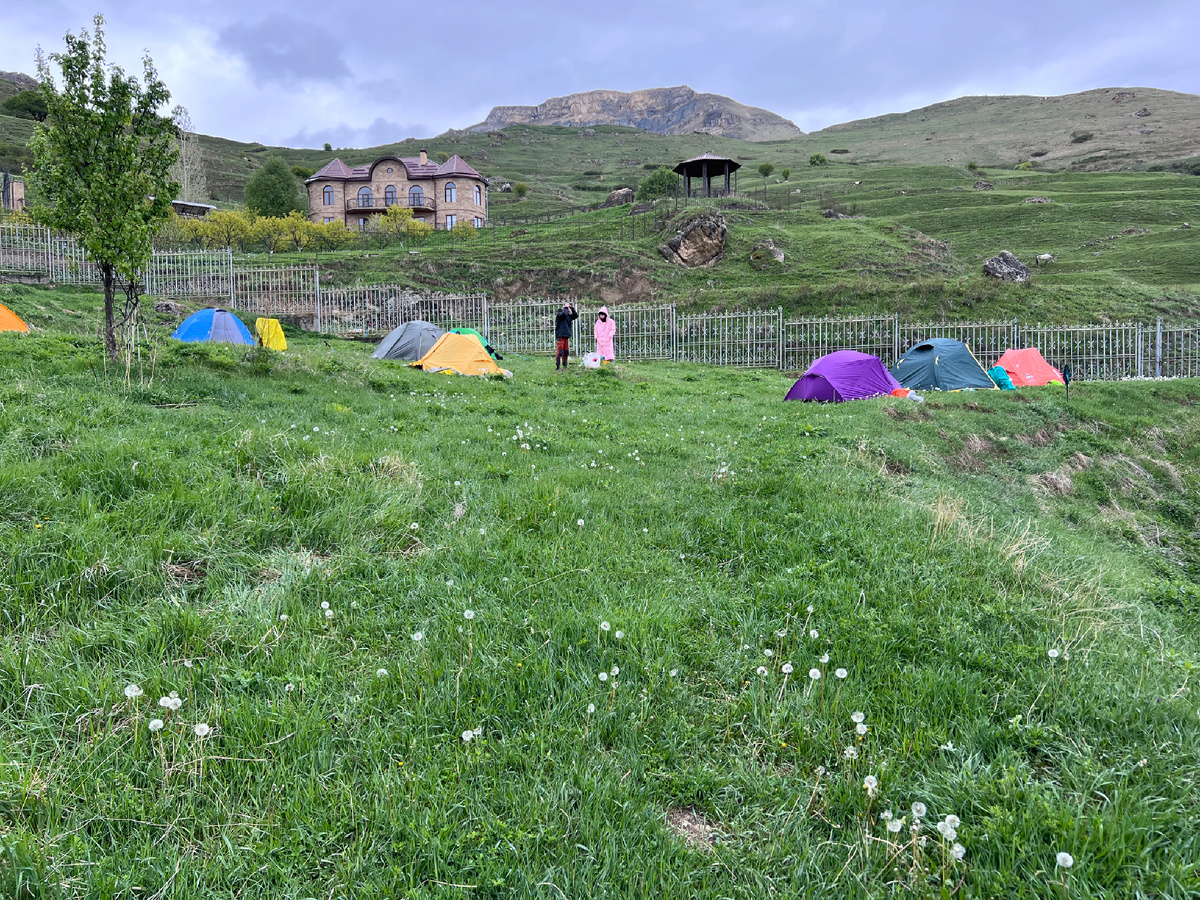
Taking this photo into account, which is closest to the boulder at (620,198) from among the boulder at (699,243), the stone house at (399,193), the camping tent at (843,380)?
the stone house at (399,193)

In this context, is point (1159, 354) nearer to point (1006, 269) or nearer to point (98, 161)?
point (1006, 269)

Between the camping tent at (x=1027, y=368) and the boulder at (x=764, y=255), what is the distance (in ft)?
63.5

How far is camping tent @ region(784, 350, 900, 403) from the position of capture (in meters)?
13.0

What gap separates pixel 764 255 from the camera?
115 ft

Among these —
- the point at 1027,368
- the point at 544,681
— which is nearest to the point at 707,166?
the point at 1027,368

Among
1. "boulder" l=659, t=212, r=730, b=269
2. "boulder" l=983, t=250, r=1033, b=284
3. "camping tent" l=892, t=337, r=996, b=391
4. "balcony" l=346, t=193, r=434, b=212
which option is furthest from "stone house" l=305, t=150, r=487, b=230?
"camping tent" l=892, t=337, r=996, b=391

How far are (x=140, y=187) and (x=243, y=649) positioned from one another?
8.04m

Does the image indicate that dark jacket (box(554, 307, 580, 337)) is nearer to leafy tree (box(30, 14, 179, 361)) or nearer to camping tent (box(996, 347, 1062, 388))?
leafy tree (box(30, 14, 179, 361))

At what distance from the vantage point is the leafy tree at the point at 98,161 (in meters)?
7.54

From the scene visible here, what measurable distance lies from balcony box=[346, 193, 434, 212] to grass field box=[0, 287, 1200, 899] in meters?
71.4

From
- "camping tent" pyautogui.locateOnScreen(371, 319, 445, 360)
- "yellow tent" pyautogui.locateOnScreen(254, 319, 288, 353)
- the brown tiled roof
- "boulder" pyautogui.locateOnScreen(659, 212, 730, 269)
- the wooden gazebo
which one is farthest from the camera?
the brown tiled roof

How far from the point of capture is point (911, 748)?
8.00ft

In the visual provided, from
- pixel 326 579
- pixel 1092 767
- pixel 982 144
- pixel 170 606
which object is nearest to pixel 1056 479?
pixel 1092 767

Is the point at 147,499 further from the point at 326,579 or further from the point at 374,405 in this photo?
the point at 374,405
